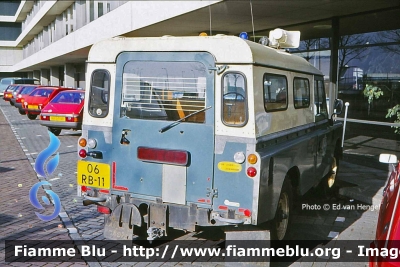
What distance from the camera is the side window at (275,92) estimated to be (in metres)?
5.09

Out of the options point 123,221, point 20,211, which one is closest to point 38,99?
point 20,211

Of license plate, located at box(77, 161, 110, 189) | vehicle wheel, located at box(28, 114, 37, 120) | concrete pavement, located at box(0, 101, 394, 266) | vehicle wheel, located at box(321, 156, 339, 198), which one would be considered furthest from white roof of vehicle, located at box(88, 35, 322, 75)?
vehicle wheel, located at box(28, 114, 37, 120)

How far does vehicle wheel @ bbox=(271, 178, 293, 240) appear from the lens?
5.32 m

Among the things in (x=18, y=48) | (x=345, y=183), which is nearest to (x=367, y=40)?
(x=345, y=183)

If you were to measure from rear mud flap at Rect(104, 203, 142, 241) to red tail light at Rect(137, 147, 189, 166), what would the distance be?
593mm

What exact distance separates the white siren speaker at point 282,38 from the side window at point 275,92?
0.75m

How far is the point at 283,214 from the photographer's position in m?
5.53

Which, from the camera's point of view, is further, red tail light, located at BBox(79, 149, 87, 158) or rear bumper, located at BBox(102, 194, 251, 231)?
red tail light, located at BBox(79, 149, 87, 158)

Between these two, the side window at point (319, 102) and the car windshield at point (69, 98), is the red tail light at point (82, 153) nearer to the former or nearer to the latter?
the side window at point (319, 102)

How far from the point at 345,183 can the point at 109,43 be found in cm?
573

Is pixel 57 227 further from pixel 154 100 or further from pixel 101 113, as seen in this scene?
pixel 154 100

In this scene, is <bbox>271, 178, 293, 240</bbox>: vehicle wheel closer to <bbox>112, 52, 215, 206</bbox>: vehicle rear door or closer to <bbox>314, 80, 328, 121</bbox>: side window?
<bbox>112, 52, 215, 206</bbox>: vehicle rear door

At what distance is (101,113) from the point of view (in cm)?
543

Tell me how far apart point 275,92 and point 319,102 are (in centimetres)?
224
